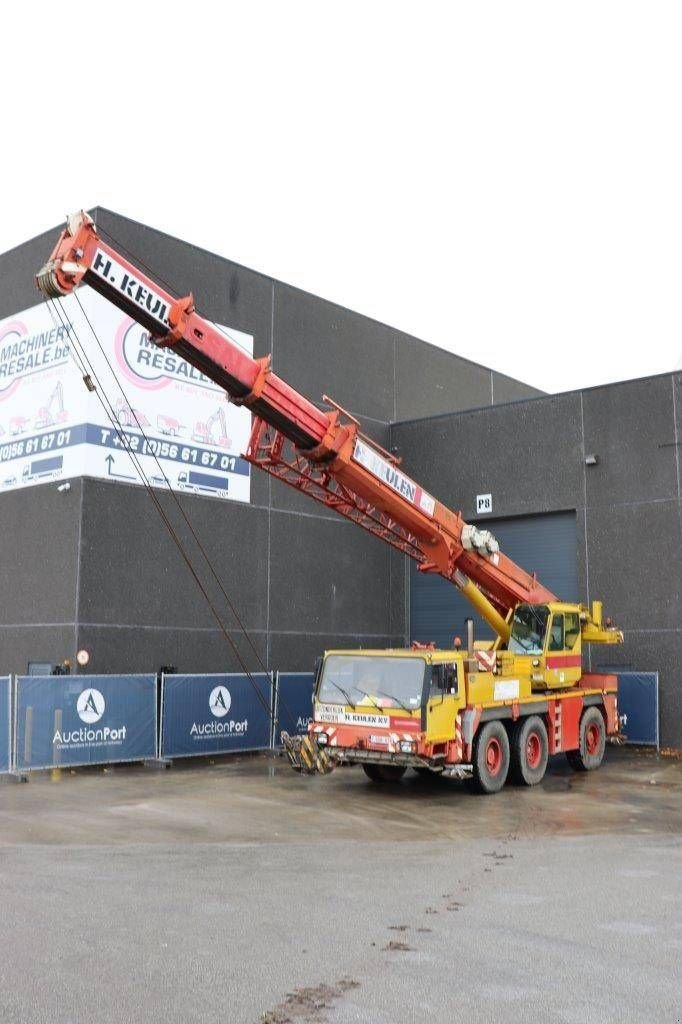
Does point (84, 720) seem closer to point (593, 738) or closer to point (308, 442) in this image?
point (308, 442)

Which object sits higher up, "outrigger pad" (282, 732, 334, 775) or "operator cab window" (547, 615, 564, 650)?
"operator cab window" (547, 615, 564, 650)

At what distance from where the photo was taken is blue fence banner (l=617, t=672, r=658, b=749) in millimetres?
20766

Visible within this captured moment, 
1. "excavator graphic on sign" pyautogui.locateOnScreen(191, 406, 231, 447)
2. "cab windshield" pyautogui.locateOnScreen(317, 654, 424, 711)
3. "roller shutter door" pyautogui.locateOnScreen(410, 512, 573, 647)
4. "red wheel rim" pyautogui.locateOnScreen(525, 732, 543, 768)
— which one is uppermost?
"excavator graphic on sign" pyautogui.locateOnScreen(191, 406, 231, 447)

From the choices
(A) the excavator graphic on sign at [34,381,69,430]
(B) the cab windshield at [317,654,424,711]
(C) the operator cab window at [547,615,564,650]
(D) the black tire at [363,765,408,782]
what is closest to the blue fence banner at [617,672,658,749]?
(C) the operator cab window at [547,615,564,650]

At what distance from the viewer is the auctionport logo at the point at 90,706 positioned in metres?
16.8

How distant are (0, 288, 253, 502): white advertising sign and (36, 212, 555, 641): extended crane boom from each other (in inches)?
184

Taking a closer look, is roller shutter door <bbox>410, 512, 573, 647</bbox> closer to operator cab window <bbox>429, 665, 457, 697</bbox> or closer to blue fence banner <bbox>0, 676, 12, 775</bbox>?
operator cab window <bbox>429, 665, 457, 697</bbox>

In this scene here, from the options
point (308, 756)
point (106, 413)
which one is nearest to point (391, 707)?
point (308, 756)

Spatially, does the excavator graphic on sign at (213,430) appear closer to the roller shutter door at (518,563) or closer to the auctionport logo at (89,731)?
the roller shutter door at (518,563)

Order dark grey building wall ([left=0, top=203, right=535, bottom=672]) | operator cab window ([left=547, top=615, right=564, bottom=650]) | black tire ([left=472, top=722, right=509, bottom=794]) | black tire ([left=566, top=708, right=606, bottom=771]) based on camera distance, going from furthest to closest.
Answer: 1. dark grey building wall ([left=0, top=203, right=535, bottom=672])
2. black tire ([left=566, top=708, right=606, bottom=771])
3. operator cab window ([left=547, top=615, right=564, bottom=650])
4. black tire ([left=472, top=722, right=509, bottom=794])

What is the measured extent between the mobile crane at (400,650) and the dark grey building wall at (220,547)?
17.4 ft

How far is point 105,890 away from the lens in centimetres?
861

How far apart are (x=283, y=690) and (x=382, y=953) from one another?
13.7 m

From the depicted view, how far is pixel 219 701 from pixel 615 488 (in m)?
10.2
